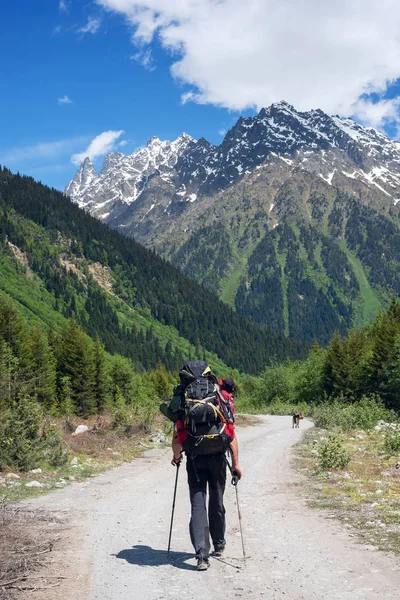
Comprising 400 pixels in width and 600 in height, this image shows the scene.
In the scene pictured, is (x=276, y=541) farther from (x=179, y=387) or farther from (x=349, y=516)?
(x=179, y=387)

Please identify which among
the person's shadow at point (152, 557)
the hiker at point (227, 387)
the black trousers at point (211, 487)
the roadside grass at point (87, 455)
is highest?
the hiker at point (227, 387)

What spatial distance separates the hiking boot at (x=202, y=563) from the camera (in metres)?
7.61

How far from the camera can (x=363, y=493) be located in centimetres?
1306

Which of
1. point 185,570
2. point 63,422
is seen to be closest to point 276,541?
point 185,570

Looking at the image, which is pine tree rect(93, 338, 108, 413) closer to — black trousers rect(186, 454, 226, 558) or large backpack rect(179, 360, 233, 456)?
black trousers rect(186, 454, 226, 558)

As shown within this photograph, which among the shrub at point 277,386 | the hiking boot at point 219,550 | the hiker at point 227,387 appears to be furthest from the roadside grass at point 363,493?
the shrub at point 277,386

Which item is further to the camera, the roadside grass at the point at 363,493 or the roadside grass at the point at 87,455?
the roadside grass at the point at 87,455

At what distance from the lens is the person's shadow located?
7.97m

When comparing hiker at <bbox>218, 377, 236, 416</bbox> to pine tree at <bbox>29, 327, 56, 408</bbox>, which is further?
pine tree at <bbox>29, 327, 56, 408</bbox>

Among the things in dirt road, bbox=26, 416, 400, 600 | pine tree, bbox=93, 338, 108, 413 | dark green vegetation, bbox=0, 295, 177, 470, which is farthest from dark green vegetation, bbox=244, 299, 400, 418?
pine tree, bbox=93, 338, 108, 413

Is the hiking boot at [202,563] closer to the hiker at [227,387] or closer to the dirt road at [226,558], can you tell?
the dirt road at [226,558]

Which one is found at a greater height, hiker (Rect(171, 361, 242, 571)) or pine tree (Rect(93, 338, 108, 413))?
hiker (Rect(171, 361, 242, 571))

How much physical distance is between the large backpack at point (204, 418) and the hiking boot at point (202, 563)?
152 centimetres

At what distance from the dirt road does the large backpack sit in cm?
178
